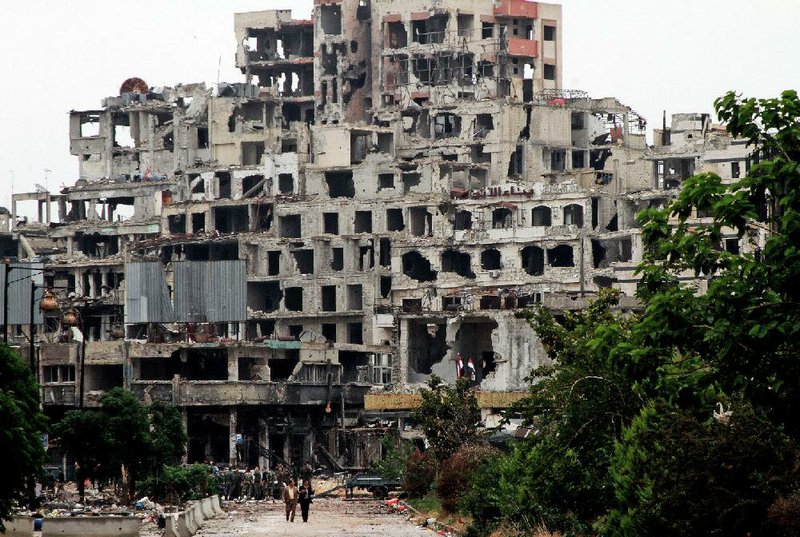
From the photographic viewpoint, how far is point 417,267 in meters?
110

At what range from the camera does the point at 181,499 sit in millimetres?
64938

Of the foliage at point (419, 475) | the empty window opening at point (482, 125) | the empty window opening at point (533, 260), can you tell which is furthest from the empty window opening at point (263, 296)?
the foliage at point (419, 475)

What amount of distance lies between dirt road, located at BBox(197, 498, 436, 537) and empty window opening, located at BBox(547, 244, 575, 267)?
3717 centimetres

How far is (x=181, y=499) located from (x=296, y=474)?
25116 millimetres

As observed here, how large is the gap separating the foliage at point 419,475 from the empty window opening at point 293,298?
42.6m

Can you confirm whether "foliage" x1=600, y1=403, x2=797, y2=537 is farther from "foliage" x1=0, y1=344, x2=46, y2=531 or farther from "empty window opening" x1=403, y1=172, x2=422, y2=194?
"empty window opening" x1=403, y1=172, x2=422, y2=194

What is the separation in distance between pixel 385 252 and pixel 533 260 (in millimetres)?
8491

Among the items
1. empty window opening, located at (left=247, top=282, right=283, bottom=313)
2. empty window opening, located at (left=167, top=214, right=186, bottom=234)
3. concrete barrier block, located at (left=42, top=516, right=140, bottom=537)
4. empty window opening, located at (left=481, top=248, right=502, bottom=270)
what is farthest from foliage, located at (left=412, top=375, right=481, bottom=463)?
empty window opening, located at (left=167, top=214, right=186, bottom=234)

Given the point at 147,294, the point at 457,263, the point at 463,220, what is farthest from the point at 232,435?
the point at 463,220

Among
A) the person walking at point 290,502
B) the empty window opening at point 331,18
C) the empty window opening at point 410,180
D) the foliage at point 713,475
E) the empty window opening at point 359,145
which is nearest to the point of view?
the foliage at point 713,475

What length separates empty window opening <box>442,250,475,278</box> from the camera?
109 meters

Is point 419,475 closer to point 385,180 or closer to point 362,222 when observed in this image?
point 362,222

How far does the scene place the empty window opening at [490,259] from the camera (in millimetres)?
108438

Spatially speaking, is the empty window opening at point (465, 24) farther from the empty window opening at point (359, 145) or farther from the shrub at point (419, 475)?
the shrub at point (419, 475)
